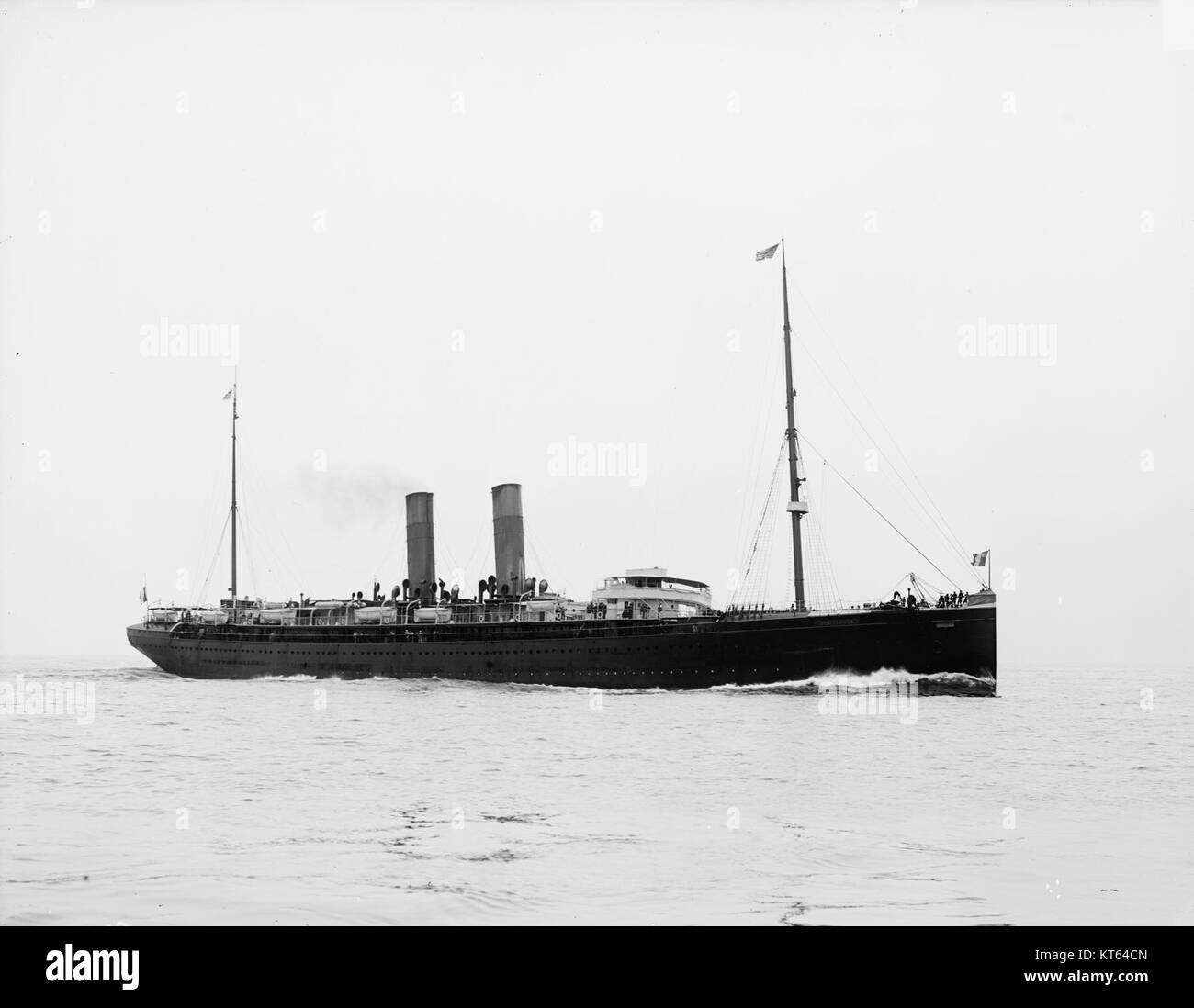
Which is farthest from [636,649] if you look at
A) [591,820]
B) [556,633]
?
[591,820]

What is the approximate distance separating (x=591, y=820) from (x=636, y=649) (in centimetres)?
3115

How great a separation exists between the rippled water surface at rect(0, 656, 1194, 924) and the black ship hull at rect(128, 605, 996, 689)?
838 cm

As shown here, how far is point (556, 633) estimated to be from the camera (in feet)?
165

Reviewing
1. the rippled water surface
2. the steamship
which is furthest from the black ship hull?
the rippled water surface

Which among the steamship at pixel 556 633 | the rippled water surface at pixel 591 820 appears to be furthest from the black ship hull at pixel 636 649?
the rippled water surface at pixel 591 820

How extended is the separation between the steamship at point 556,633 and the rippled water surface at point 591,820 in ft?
28.3

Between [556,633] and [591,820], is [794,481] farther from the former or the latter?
[591,820]

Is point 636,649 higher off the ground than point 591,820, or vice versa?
point 636,649

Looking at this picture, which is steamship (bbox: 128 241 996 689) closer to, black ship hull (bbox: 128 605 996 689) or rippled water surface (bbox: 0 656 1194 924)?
black ship hull (bbox: 128 605 996 689)

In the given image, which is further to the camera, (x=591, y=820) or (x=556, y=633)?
(x=556, y=633)

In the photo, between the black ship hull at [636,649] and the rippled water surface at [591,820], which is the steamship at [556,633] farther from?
the rippled water surface at [591,820]

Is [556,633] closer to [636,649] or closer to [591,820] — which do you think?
[636,649]

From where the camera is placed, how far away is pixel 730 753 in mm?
25938
